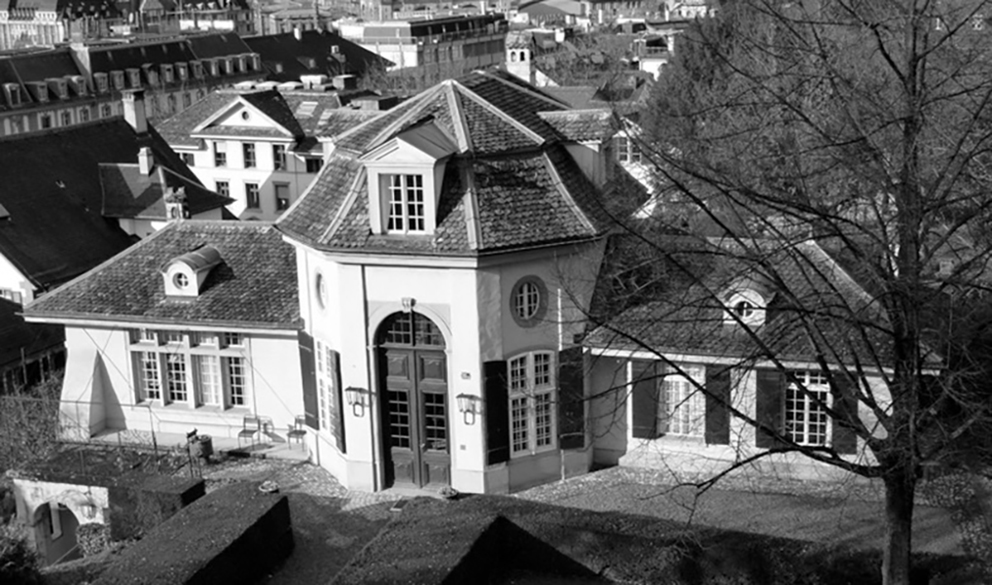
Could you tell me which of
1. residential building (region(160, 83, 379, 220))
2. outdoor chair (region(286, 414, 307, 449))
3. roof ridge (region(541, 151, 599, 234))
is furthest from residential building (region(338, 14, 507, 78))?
roof ridge (region(541, 151, 599, 234))

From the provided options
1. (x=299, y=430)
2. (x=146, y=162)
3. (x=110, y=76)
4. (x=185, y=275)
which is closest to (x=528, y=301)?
(x=299, y=430)

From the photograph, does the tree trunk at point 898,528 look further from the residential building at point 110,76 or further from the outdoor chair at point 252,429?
the residential building at point 110,76

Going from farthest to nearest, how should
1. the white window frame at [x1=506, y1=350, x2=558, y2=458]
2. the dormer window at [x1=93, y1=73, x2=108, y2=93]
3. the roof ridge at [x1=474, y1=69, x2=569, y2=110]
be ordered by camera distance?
the dormer window at [x1=93, y1=73, x2=108, y2=93] → the roof ridge at [x1=474, y1=69, x2=569, y2=110] → the white window frame at [x1=506, y1=350, x2=558, y2=458]

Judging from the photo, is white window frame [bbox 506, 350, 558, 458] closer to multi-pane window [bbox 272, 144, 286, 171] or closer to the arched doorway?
the arched doorway

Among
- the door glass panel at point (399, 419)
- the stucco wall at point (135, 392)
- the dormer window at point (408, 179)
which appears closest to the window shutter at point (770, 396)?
the door glass panel at point (399, 419)

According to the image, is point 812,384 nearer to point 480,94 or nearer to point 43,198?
point 480,94

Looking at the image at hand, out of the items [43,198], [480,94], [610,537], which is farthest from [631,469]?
[43,198]

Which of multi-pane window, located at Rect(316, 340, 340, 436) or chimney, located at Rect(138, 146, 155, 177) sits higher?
chimney, located at Rect(138, 146, 155, 177)
